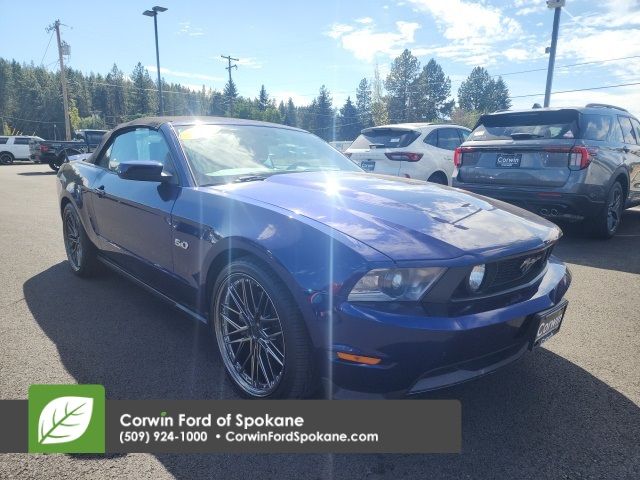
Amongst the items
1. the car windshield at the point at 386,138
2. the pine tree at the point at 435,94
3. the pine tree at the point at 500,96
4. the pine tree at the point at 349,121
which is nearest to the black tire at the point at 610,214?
the car windshield at the point at 386,138

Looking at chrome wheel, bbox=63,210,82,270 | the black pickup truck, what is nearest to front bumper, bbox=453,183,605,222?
chrome wheel, bbox=63,210,82,270

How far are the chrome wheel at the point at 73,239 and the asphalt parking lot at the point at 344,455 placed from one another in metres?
0.19

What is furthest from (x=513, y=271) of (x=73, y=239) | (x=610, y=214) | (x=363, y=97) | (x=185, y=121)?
(x=363, y=97)

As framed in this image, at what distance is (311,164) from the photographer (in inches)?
133

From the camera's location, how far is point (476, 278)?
1.87 metres

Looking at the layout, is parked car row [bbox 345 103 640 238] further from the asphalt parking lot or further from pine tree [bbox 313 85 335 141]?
pine tree [bbox 313 85 335 141]

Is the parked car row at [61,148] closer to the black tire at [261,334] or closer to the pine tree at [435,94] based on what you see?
the black tire at [261,334]

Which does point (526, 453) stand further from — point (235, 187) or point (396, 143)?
point (396, 143)

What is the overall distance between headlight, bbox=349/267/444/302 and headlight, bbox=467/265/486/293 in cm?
18

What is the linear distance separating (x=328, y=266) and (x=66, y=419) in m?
1.46

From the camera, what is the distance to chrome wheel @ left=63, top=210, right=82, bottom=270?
418 centimetres

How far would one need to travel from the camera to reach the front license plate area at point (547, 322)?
2029 mm

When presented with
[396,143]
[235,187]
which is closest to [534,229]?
[235,187]

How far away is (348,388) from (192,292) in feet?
3.95
